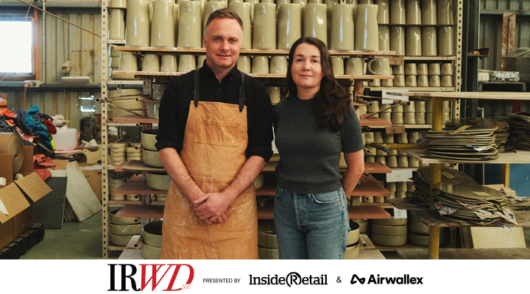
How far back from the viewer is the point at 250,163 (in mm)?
1747

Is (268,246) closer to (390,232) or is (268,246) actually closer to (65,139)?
(390,232)

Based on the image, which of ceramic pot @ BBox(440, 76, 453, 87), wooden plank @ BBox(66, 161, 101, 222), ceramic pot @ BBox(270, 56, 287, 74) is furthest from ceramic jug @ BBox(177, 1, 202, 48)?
wooden plank @ BBox(66, 161, 101, 222)

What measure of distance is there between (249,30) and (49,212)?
3265 mm

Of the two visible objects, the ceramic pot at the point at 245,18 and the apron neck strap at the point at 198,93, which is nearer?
the apron neck strap at the point at 198,93

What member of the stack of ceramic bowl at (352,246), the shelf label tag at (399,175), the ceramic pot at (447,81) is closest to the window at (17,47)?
the shelf label tag at (399,175)

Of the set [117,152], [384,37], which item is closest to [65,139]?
[117,152]

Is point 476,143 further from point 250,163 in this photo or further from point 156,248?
point 156,248

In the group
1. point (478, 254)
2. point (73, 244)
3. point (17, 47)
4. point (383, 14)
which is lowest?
point (73, 244)

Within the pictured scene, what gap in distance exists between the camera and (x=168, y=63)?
2498 mm

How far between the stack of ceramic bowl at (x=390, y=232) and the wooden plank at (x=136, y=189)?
1998mm

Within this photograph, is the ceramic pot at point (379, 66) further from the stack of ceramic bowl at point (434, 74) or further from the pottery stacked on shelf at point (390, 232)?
the pottery stacked on shelf at point (390, 232)

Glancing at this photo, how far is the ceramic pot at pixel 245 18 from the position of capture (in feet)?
7.87
